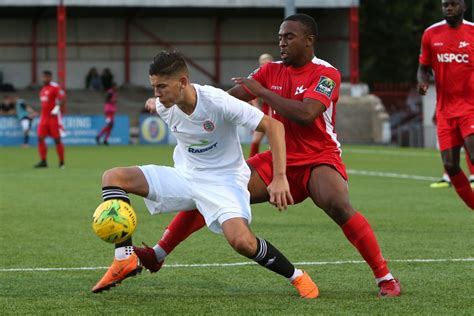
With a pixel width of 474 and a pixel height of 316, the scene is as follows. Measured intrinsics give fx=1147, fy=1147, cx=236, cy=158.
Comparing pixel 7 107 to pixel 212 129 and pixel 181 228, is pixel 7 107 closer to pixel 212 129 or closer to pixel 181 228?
pixel 181 228

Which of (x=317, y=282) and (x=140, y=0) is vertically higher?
(x=140, y=0)

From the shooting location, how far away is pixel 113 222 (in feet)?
24.3

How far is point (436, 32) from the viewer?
40.4ft

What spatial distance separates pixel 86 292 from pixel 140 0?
3693cm

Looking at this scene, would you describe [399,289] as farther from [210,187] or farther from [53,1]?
[53,1]

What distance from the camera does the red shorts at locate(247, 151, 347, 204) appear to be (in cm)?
809

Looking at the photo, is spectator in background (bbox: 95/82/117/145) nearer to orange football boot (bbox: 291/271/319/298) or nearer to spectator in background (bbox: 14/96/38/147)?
spectator in background (bbox: 14/96/38/147)

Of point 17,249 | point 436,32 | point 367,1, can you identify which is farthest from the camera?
point 367,1

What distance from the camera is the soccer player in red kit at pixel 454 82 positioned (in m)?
12.2

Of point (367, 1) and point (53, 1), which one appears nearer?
point (53, 1)

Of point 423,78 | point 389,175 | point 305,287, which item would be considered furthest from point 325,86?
point 389,175

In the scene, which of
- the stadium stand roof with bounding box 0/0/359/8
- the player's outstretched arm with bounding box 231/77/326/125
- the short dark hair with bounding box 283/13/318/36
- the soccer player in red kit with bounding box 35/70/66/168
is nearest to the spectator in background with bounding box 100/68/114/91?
the stadium stand roof with bounding box 0/0/359/8

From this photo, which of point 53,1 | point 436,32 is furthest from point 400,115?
point 436,32

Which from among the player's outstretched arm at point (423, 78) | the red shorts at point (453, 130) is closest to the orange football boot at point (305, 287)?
the player's outstretched arm at point (423, 78)
